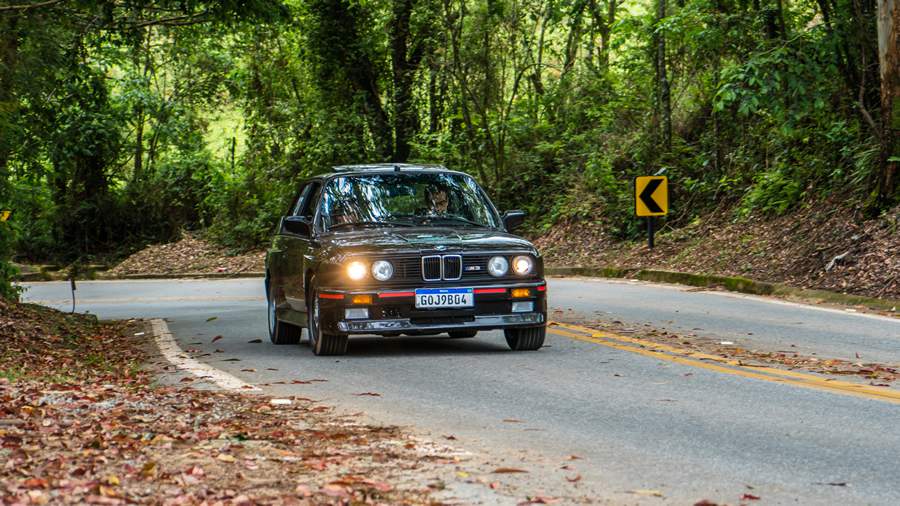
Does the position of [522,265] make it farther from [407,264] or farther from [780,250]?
[780,250]

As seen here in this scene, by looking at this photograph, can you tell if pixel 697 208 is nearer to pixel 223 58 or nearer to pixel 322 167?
pixel 322 167

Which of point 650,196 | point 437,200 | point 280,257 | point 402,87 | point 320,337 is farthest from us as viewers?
point 402,87

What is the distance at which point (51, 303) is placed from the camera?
24188 millimetres

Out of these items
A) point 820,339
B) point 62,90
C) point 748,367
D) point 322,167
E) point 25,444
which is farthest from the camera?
point 322,167

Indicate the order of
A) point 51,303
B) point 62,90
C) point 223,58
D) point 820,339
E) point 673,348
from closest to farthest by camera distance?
point 673,348
point 820,339
point 62,90
point 51,303
point 223,58

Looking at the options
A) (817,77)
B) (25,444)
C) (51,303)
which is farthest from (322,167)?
(25,444)

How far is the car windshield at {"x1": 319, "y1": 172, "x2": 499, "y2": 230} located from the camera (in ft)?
41.4

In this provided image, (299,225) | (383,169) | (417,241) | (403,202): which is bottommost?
(417,241)

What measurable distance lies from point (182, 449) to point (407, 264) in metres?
4.96

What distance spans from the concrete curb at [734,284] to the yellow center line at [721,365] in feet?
16.1

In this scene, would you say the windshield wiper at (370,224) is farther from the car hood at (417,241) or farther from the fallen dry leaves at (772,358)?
the fallen dry leaves at (772,358)

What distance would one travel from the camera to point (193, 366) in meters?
11.4

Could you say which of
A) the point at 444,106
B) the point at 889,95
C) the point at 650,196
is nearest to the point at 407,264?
the point at 889,95

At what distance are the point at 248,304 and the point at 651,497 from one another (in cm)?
1630
